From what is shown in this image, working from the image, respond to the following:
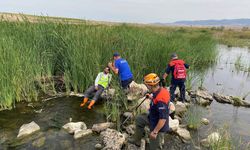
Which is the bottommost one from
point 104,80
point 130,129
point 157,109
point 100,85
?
point 130,129

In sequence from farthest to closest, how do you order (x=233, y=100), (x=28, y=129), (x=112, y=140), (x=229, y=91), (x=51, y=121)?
(x=229, y=91)
(x=233, y=100)
(x=51, y=121)
(x=28, y=129)
(x=112, y=140)

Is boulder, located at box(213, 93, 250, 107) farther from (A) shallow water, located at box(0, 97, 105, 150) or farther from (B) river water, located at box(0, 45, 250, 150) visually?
(A) shallow water, located at box(0, 97, 105, 150)

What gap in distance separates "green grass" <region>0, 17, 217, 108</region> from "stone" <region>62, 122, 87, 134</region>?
227cm

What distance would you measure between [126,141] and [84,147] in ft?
3.52

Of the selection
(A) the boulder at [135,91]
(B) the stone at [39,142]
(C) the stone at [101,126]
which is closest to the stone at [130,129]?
(C) the stone at [101,126]

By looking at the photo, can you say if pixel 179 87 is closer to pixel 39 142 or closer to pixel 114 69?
pixel 114 69

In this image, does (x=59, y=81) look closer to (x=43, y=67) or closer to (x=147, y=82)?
(x=43, y=67)

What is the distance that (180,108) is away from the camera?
26.6 feet

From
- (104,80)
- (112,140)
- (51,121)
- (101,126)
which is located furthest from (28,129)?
(104,80)

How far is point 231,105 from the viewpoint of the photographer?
945cm

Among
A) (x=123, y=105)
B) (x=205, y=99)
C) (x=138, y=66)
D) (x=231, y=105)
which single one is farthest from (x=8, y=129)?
(x=231, y=105)

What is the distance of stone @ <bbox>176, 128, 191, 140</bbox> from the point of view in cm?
623

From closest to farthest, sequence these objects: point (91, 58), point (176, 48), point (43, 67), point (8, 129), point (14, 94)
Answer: point (8, 129)
point (14, 94)
point (91, 58)
point (43, 67)
point (176, 48)

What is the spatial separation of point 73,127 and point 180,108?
388cm
